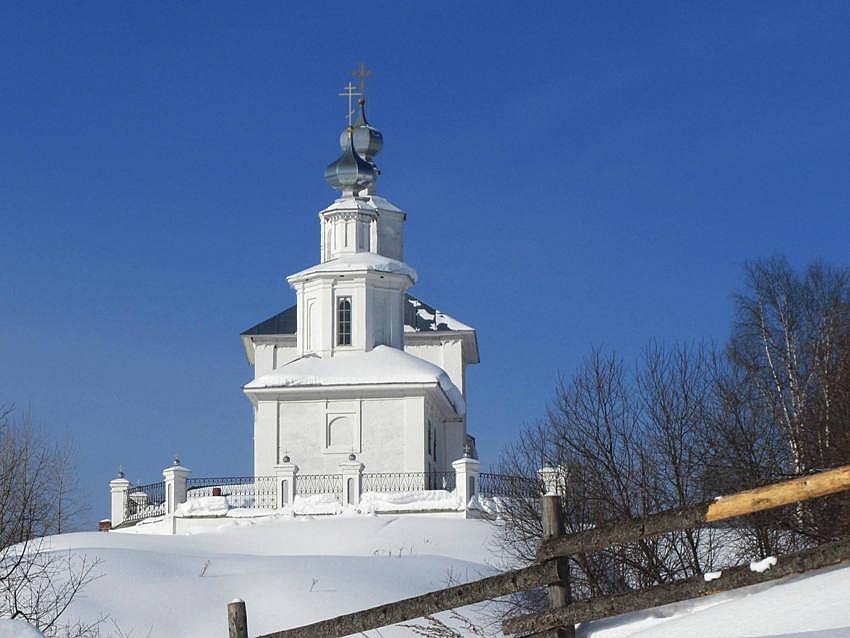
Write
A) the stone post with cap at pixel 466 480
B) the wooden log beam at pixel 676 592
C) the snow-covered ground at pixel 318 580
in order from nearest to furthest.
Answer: the wooden log beam at pixel 676 592 → the snow-covered ground at pixel 318 580 → the stone post with cap at pixel 466 480

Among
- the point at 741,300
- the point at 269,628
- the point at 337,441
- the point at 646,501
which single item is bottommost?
the point at 269,628

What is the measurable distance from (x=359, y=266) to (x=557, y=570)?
1371 inches

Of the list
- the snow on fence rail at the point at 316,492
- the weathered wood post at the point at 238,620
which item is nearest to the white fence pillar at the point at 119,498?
the snow on fence rail at the point at 316,492

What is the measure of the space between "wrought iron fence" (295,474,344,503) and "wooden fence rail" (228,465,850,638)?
2828cm

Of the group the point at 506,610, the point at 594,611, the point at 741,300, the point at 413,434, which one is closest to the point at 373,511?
the point at 413,434

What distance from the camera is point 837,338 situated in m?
28.7

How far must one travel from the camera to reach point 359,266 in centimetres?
4247

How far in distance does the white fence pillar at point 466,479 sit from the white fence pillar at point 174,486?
24.8 ft

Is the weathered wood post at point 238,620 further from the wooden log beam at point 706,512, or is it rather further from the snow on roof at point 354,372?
the snow on roof at point 354,372

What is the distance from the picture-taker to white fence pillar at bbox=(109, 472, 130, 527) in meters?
40.3

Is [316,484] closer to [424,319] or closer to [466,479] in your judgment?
[466,479]

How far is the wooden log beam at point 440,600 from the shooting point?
26.0 ft

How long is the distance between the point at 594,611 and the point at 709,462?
13.7 m

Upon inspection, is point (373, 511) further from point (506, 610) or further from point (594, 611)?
point (594, 611)
